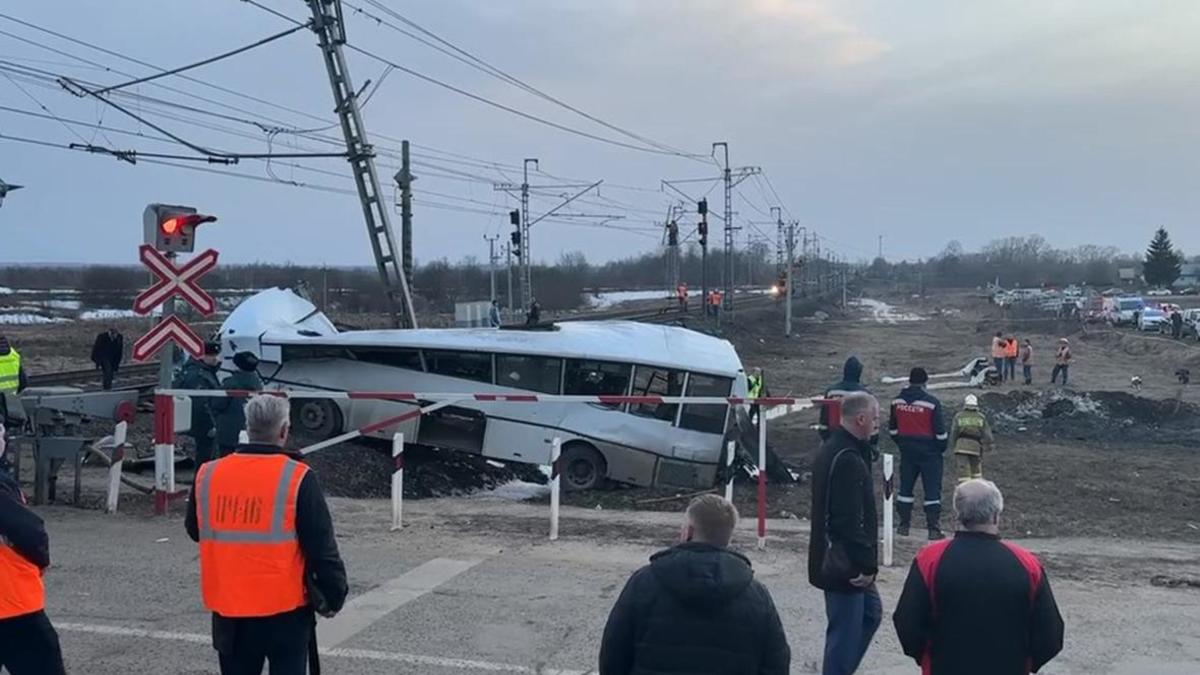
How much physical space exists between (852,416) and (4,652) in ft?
13.7

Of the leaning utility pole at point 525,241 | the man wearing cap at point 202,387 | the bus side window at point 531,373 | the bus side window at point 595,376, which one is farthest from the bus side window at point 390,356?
the leaning utility pole at point 525,241

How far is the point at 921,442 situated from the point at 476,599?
5741 mm

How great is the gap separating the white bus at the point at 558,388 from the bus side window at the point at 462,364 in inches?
0.6

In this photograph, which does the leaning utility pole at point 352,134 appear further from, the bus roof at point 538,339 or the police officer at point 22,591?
the police officer at point 22,591

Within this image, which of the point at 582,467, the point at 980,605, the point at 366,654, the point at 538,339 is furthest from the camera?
the point at 538,339

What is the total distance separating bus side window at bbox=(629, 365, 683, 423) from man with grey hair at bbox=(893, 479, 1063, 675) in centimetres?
1107

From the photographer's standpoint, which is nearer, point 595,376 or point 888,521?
point 888,521

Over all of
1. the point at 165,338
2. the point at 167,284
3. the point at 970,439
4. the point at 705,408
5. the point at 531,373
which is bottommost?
the point at 970,439

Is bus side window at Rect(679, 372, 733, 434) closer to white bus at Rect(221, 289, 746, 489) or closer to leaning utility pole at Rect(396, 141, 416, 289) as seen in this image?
white bus at Rect(221, 289, 746, 489)

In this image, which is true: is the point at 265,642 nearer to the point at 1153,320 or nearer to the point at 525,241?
the point at 525,241

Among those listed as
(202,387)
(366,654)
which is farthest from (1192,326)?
(366,654)

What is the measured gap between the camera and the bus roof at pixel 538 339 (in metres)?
15.4

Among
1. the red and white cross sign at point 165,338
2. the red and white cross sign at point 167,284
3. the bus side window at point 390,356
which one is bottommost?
the bus side window at point 390,356

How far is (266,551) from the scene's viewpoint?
437cm
